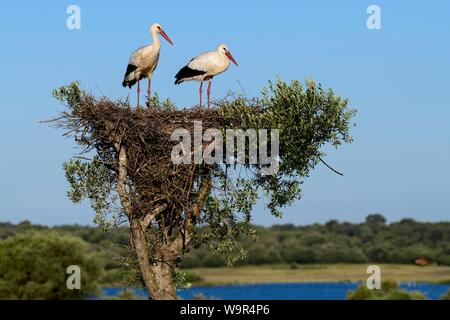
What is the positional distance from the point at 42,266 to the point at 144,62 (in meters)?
47.1

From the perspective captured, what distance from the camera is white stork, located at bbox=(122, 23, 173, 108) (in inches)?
986

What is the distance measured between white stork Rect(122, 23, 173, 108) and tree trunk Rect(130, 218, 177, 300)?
462cm

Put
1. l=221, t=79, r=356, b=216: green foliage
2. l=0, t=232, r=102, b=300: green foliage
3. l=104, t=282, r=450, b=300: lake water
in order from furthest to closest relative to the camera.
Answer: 1. l=104, t=282, r=450, b=300: lake water
2. l=0, t=232, r=102, b=300: green foliage
3. l=221, t=79, r=356, b=216: green foliage

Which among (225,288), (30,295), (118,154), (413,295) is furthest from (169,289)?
(225,288)

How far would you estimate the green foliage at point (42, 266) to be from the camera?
6844 cm

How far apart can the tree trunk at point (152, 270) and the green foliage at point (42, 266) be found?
47111 millimetres

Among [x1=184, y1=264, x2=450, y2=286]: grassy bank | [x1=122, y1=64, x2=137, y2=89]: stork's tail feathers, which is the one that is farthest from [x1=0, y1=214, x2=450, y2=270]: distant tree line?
[x1=122, y1=64, x2=137, y2=89]: stork's tail feathers

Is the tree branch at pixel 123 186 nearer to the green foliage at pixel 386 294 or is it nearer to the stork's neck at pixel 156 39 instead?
the stork's neck at pixel 156 39

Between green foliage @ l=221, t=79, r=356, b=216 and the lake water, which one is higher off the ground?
green foliage @ l=221, t=79, r=356, b=216

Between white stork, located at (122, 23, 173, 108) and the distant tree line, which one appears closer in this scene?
white stork, located at (122, 23, 173, 108)

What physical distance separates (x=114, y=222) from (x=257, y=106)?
4.46 m

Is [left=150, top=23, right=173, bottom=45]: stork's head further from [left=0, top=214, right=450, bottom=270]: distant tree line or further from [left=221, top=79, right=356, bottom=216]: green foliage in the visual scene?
[left=0, top=214, right=450, bottom=270]: distant tree line
